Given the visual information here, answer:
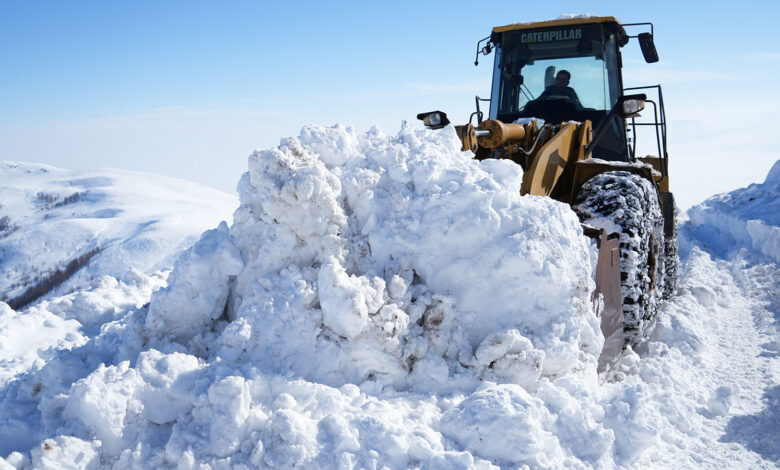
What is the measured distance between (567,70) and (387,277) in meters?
3.69

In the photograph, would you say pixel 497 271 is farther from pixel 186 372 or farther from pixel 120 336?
pixel 120 336

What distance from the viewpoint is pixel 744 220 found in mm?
10914

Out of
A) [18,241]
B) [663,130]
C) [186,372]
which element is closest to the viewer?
[186,372]

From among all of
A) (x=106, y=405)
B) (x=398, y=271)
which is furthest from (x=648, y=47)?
(x=106, y=405)

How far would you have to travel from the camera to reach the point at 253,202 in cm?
298

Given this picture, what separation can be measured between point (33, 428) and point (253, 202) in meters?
1.41

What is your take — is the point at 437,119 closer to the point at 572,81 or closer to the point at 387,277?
the point at 572,81

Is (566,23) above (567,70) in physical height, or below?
above

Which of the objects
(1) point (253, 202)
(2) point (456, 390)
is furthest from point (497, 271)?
A: (1) point (253, 202)

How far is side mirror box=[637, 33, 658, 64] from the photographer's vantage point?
5129 millimetres

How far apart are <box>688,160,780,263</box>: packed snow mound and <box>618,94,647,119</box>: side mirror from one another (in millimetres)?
5214

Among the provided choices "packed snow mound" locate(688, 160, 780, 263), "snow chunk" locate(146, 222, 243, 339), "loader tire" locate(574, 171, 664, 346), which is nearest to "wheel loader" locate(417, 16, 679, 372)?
"loader tire" locate(574, 171, 664, 346)

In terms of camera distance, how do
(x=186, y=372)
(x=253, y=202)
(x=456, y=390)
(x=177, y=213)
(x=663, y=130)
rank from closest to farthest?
(x=186, y=372) < (x=456, y=390) < (x=253, y=202) < (x=663, y=130) < (x=177, y=213)

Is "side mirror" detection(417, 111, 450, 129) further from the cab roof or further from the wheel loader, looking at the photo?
the cab roof
